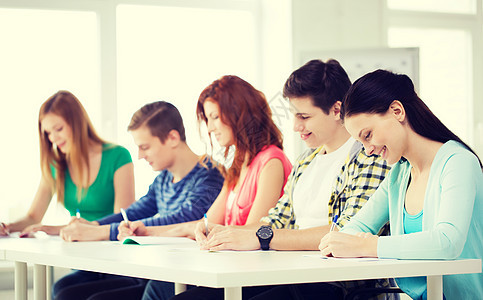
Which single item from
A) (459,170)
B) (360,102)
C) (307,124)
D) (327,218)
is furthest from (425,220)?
(307,124)

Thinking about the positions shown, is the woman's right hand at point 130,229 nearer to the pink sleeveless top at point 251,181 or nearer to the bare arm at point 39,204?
the pink sleeveless top at point 251,181

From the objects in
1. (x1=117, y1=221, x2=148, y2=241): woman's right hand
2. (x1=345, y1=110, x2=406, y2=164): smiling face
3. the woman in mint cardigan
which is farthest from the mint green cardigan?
(x1=117, y1=221, x2=148, y2=241): woman's right hand

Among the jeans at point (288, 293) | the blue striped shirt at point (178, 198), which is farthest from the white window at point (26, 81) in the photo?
the jeans at point (288, 293)

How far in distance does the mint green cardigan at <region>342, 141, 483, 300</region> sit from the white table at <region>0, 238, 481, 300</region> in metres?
0.05

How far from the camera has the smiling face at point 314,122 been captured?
2.24m

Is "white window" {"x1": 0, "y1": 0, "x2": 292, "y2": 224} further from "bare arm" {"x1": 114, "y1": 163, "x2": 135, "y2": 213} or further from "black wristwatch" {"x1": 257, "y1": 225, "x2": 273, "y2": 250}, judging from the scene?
"black wristwatch" {"x1": 257, "y1": 225, "x2": 273, "y2": 250}

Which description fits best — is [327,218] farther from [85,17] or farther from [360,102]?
[85,17]

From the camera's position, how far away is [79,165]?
3254 millimetres

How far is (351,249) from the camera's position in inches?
62.4

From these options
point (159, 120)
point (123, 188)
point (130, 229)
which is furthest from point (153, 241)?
point (123, 188)

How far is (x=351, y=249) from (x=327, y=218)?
0.58 m

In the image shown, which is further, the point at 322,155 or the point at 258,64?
the point at 258,64

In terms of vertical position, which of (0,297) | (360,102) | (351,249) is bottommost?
(0,297)

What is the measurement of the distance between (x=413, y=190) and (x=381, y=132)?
197mm
